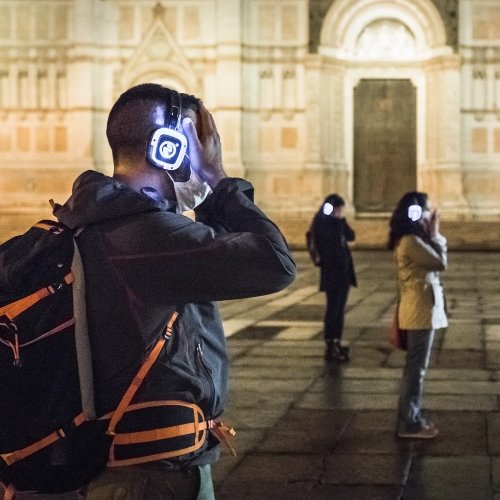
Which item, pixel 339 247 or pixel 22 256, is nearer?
pixel 22 256

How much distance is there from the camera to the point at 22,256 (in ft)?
9.00

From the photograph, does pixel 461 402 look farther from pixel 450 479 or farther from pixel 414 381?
pixel 450 479

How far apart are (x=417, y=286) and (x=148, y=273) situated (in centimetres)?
556

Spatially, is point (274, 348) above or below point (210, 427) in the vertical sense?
below

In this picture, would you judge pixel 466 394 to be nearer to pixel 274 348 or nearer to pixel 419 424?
pixel 419 424

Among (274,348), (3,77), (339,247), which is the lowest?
(274,348)

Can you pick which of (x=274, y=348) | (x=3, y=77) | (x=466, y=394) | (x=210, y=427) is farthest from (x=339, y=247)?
(x=3, y=77)

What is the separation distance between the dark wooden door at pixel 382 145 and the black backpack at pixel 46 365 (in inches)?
1212

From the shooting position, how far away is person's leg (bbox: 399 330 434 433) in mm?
7762

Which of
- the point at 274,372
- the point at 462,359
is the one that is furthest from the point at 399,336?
the point at 462,359

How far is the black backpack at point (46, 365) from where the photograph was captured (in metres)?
2.75

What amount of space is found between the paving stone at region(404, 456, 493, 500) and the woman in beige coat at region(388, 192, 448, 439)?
31.5 inches

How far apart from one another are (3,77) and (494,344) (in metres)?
23.5

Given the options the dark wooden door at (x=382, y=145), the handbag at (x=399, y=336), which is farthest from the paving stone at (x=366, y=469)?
the dark wooden door at (x=382, y=145)
